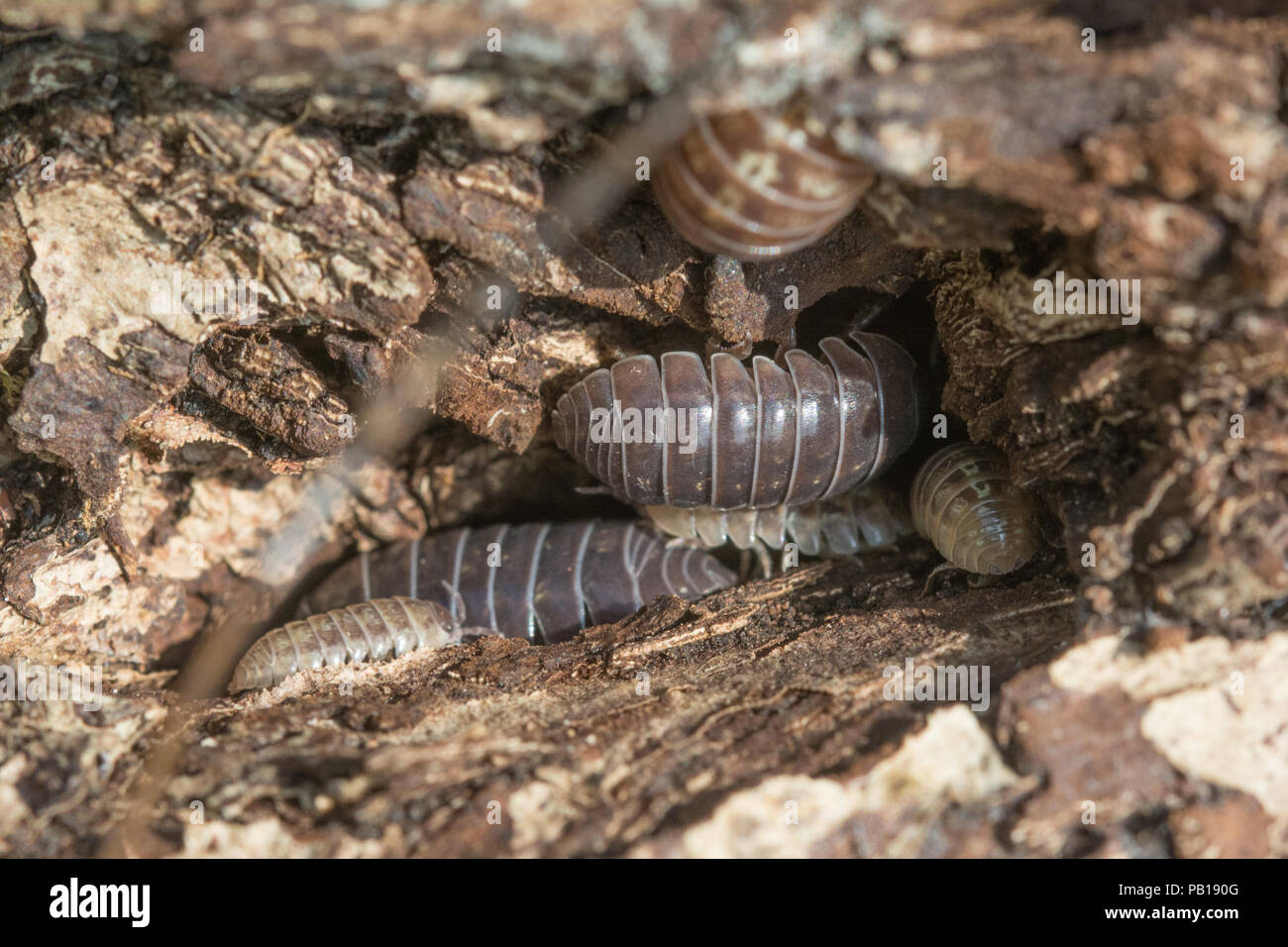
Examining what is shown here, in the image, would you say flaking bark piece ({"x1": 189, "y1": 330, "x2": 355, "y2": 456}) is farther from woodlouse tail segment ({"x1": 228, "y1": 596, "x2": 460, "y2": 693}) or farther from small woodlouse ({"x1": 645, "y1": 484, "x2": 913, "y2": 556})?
small woodlouse ({"x1": 645, "y1": 484, "x2": 913, "y2": 556})

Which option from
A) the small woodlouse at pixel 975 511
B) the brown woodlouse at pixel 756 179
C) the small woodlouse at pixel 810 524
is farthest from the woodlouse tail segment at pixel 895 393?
the brown woodlouse at pixel 756 179

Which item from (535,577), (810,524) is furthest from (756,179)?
(535,577)

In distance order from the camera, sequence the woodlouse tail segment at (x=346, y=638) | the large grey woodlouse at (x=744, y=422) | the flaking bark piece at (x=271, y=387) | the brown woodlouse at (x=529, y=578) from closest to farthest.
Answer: the flaking bark piece at (x=271, y=387), the large grey woodlouse at (x=744, y=422), the woodlouse tail segment at (x=346, y=638), the brown woodlouse at (x=529, y=578)

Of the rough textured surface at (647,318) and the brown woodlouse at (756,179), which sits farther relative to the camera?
the brown woodlouse at (756,179)

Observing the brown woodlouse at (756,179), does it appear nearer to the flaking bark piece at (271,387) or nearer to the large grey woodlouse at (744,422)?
the large grey woodlouse at (744,422)

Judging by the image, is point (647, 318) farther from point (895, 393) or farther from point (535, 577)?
point (535, 577)

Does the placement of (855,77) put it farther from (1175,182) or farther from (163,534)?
(163,534)
